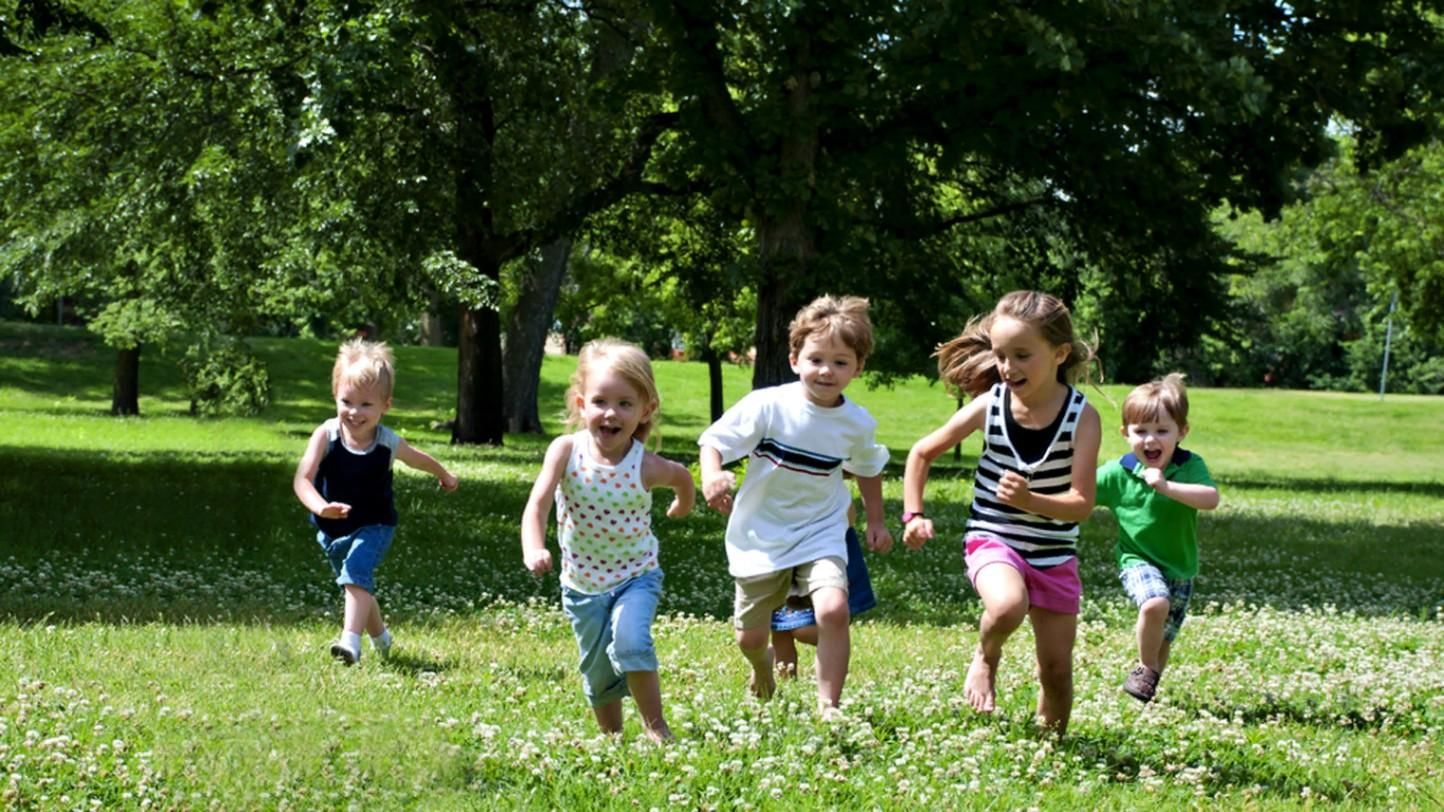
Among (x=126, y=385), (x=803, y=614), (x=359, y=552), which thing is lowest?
(x=126, y=385)

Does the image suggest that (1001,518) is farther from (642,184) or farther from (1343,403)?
(1343,403)

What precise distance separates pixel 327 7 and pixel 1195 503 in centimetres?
1414

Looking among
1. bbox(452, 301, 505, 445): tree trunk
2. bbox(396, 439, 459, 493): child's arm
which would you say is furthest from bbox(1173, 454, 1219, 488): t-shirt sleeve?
bbox(452, 301, 505, 445): tree trunk

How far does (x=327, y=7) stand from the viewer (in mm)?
19781

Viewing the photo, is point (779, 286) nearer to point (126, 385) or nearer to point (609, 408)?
point (609, 408)

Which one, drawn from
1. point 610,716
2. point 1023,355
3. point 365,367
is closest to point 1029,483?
point 1023,355

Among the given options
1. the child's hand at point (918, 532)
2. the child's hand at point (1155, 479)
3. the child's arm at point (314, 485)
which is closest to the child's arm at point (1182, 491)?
the child's hand at point (1155, 479)

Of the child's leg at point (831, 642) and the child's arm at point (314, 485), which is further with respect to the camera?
the child's arm at point (314, 485)

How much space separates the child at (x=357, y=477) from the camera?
892cm

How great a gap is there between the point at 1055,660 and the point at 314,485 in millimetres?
4053

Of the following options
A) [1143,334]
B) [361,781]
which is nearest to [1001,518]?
[361,781]

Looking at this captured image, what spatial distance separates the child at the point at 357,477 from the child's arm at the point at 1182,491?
144 inches

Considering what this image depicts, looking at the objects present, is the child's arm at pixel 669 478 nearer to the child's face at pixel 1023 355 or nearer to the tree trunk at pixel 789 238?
the child's face at pixel 1023 355

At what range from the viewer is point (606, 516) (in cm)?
679
